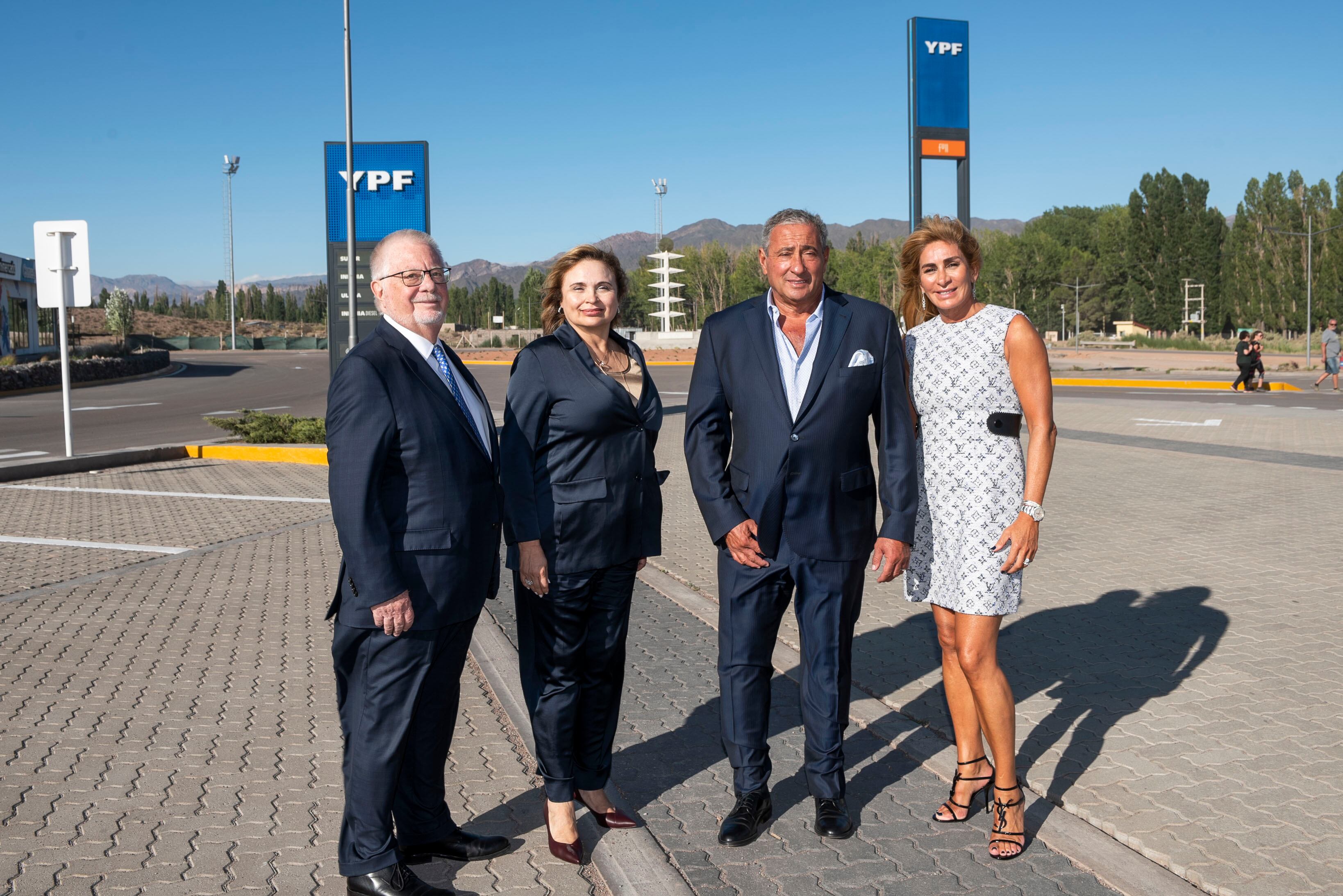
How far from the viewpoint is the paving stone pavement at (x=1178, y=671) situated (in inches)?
133

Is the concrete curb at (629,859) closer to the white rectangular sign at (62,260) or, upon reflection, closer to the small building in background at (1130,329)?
the white rectangular sign at (62,260)

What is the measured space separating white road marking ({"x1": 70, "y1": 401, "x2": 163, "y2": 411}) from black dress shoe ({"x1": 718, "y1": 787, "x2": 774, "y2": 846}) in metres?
24.5

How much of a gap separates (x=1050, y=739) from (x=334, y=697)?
10.2ft

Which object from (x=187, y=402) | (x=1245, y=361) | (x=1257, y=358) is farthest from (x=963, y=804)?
(x=187, y=402)

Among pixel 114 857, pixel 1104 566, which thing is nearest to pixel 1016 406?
pixel 114 857

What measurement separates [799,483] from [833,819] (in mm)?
1072

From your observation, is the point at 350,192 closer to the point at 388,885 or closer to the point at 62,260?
the point at 62,260

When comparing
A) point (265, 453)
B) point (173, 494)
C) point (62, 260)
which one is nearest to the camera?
point (173, 494)

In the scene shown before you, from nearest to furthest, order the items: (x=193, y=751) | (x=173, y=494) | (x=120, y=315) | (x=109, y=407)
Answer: (x=193, y=751) → (x=173, y=494) → (x=109, y=407) → (x=120, y=315)

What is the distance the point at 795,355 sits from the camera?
3.46 m

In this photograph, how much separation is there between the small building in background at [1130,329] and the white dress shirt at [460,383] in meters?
82.6

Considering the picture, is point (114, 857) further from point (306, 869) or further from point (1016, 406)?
point (1016, 406)

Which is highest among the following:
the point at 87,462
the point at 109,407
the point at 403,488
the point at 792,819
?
the point at 403,488

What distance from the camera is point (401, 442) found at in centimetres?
286
